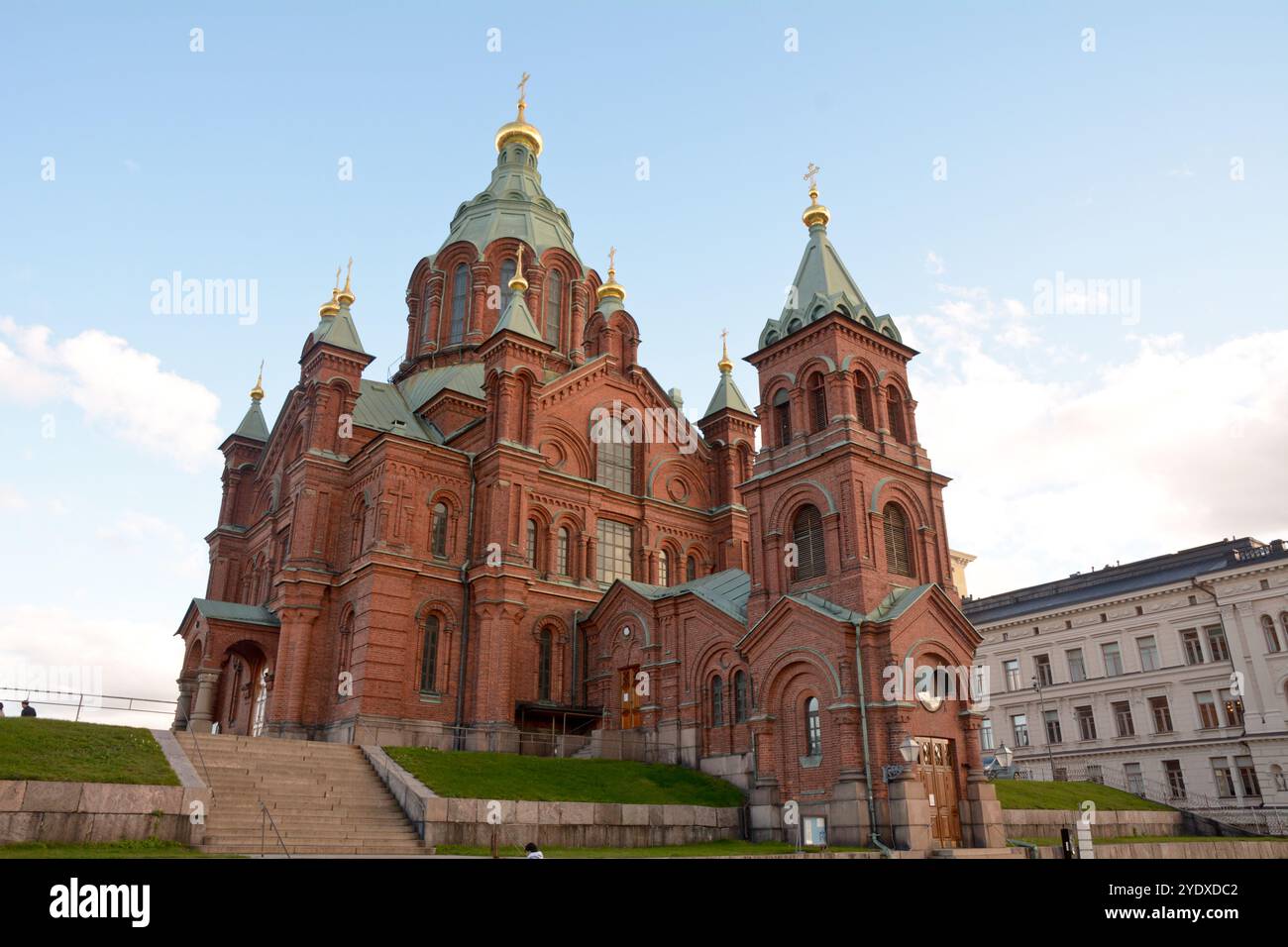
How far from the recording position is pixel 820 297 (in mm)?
30828

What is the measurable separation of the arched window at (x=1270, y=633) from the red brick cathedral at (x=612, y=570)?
19685 mm

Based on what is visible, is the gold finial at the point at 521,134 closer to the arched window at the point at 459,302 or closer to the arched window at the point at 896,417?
the arched window at the point at 459,302

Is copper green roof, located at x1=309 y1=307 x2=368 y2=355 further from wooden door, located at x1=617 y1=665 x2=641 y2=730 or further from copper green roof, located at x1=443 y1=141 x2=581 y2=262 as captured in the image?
wooden door, located at x1=617 y1=665 x2=641 y2=730

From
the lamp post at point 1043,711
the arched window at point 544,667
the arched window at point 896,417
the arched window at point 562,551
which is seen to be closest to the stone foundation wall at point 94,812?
the arched window at point 544,667

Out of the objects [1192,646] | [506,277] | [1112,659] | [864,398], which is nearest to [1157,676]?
[1192,646]

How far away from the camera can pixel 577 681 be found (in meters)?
35.2

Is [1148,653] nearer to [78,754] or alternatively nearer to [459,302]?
[459,302]

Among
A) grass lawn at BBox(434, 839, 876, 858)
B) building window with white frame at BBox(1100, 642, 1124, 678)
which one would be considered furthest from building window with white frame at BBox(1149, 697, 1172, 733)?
grass lawn at BBox(434, 839, 876, 858)

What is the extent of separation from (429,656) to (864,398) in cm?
1756

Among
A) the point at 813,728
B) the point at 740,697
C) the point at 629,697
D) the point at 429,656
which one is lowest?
→ the point at 813,728

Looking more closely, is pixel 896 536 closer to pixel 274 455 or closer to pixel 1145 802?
pixel 1145 802
